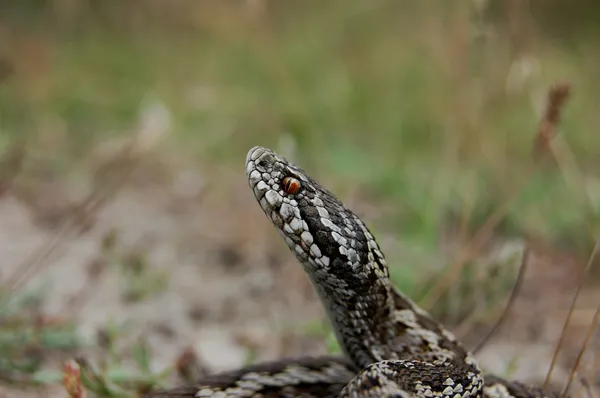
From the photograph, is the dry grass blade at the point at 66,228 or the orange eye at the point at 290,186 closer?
the orange eye at the point at 290,186

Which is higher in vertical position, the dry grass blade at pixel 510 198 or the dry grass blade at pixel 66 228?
the dry grass blade at pixel 66 228

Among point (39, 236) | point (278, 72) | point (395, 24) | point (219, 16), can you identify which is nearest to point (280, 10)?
point (395, 24)

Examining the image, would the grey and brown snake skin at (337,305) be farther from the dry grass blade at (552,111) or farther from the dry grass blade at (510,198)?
the dry grass blade at (552,111)

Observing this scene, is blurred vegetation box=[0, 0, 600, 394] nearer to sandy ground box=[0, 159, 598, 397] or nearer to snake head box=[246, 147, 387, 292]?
sandy ground box=[0, 159, 598, 397]

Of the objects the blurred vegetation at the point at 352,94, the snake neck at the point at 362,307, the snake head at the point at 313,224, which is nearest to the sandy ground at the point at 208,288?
the blurred vegetation at the point at 352,94

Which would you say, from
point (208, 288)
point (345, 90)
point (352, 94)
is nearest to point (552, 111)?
point (208, 288)

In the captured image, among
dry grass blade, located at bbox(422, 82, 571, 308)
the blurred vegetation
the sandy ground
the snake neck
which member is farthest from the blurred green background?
the snake neck

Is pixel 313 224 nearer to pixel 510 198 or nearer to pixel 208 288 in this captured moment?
pixel 510 198
